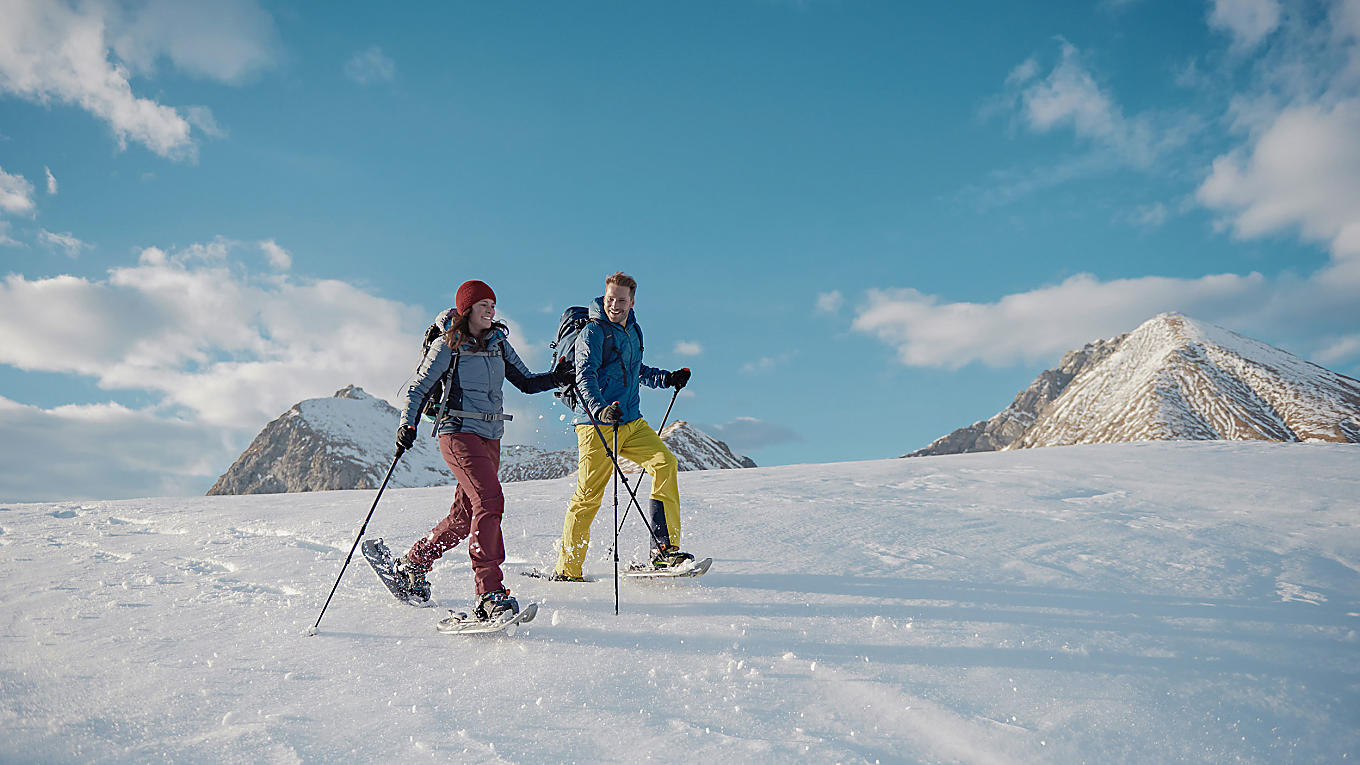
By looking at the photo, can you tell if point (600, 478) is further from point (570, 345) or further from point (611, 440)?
point (570, 345)

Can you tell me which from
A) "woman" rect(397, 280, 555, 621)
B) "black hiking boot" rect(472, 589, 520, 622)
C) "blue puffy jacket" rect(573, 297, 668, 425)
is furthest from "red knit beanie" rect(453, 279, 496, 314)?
"black hiking boot" rect(472, 589, 520, 622)

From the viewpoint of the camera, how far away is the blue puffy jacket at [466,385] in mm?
5078

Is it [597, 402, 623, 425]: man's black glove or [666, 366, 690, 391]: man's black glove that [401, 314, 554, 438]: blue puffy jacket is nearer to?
[597, 402, 623, 425]: man's black glove

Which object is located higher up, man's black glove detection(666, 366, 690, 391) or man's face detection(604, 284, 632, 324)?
man's face detection(604, 284, 632, 324)

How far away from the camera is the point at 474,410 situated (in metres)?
5.18

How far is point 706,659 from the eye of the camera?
4242mm

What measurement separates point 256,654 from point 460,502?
5.24ft

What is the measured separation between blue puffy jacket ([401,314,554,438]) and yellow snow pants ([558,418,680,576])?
2.76 feet

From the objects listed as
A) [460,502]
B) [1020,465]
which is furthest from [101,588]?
[1020,465]

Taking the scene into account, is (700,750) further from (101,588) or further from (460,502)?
(101,588)

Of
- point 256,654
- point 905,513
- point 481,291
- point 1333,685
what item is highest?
point 481,291

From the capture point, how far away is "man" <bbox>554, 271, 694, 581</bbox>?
5789 mm

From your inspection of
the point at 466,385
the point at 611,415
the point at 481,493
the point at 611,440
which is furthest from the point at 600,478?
the point at 466,385

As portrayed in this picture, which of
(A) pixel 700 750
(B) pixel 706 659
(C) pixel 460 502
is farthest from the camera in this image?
(C) pixel 460 502
